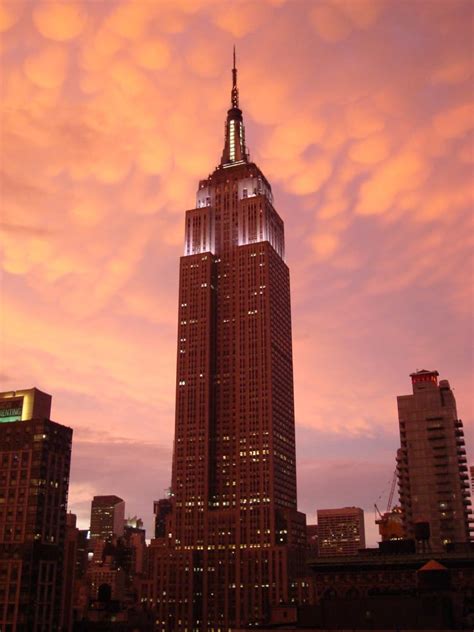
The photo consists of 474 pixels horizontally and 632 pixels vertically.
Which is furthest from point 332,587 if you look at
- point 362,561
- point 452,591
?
point 452,591

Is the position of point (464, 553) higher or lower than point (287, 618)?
higher

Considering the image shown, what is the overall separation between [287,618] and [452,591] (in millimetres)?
62138

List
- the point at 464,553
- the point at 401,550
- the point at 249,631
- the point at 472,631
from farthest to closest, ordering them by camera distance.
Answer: the point at 401,550
the point at 464,553
the point at 249,631
the point at 472,631

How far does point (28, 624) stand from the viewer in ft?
649

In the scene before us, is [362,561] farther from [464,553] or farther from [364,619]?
[364,619]

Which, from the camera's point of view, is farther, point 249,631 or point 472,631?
point 249,631

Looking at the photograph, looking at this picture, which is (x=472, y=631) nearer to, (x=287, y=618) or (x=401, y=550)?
(x=401, y=550)

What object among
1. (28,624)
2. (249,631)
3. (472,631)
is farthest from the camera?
(28,624)

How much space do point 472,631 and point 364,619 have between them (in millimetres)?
15731

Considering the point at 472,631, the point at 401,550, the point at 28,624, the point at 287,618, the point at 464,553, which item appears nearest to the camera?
the point at 472,631

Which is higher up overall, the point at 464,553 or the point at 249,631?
the point at 464,553

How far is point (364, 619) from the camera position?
102 m

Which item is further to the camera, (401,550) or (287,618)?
(287,618)

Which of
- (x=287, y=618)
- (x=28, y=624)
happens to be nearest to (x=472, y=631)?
(x=287, y=618)
